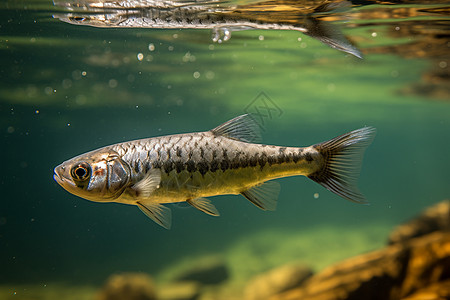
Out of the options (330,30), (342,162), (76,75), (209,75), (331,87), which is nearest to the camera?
(342,162)

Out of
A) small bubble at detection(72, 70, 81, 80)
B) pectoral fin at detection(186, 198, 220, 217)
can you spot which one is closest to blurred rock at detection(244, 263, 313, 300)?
pectoral fin at detection(186, 198, 220, 217)

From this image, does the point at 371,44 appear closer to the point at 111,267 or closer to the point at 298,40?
the point at 298,40

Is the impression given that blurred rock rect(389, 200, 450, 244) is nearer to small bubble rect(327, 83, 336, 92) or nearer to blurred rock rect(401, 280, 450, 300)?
blurred rock rect(401, 280, 450, 300)

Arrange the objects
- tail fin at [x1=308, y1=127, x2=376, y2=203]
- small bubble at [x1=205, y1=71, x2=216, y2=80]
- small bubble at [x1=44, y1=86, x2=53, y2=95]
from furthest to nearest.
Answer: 1. small bubble at [x1=44, y1=86, x2=53, y2=95]
2. small bubble at [x1=205, y1=71, x2=216, y2=80]
3. tail fin at [x1=308, y1=127, x2=376, y2=203]

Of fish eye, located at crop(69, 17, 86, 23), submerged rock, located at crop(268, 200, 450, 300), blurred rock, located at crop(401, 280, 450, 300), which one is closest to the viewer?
blurred rock, located at crop(401, 280, 450, 300)

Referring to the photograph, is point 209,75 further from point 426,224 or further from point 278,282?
point 426,224

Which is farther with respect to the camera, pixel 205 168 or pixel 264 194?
pixel 264 194

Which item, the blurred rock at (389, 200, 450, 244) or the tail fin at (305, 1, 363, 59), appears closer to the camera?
the tail fin at (305, 1, 363, 59)

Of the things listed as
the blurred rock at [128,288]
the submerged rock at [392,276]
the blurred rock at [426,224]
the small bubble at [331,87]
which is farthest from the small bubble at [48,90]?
the blurred rock at [426,224]

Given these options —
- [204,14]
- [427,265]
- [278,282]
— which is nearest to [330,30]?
[204,14]
